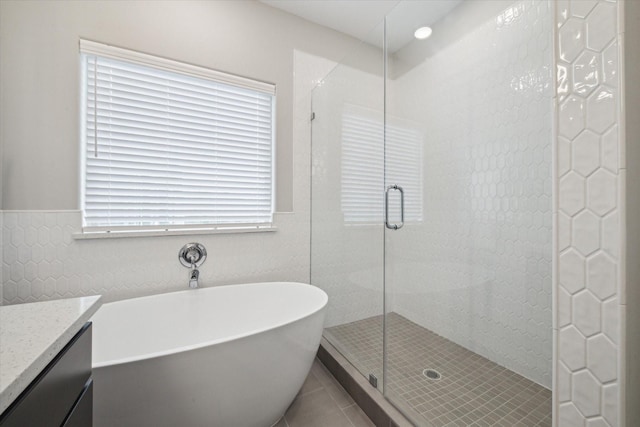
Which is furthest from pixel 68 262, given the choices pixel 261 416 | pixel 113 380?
pixel 261 416

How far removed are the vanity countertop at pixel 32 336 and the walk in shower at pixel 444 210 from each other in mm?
1397

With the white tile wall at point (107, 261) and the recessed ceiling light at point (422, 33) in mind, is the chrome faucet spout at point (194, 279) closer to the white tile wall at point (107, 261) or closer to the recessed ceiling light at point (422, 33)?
the white tile wall at point (107, 261)

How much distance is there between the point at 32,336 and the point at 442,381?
1.74 metres

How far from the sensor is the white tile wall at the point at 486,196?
4.09 feet

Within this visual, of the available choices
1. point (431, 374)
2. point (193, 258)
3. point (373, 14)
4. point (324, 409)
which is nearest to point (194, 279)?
point (193, 258)

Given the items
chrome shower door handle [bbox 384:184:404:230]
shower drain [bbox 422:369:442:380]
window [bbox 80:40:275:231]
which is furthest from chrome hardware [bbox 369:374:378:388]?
window [bbox 80:40:275:231]

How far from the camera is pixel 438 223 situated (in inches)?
67.4

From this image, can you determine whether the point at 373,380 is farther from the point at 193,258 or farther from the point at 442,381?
the point at 193,258

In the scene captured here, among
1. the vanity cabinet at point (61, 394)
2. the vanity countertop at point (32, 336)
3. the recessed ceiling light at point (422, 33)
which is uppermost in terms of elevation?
the recessed ceiling light at point (422, 33)

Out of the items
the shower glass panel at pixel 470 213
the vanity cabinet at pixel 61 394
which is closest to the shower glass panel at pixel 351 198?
the shower glass panel at pixel 470 213

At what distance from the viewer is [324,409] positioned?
4.72 feet

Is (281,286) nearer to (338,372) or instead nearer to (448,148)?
(338,372)

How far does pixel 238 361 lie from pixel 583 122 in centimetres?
132

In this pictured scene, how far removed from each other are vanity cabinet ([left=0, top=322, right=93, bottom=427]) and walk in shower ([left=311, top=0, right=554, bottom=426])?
1296 mm
